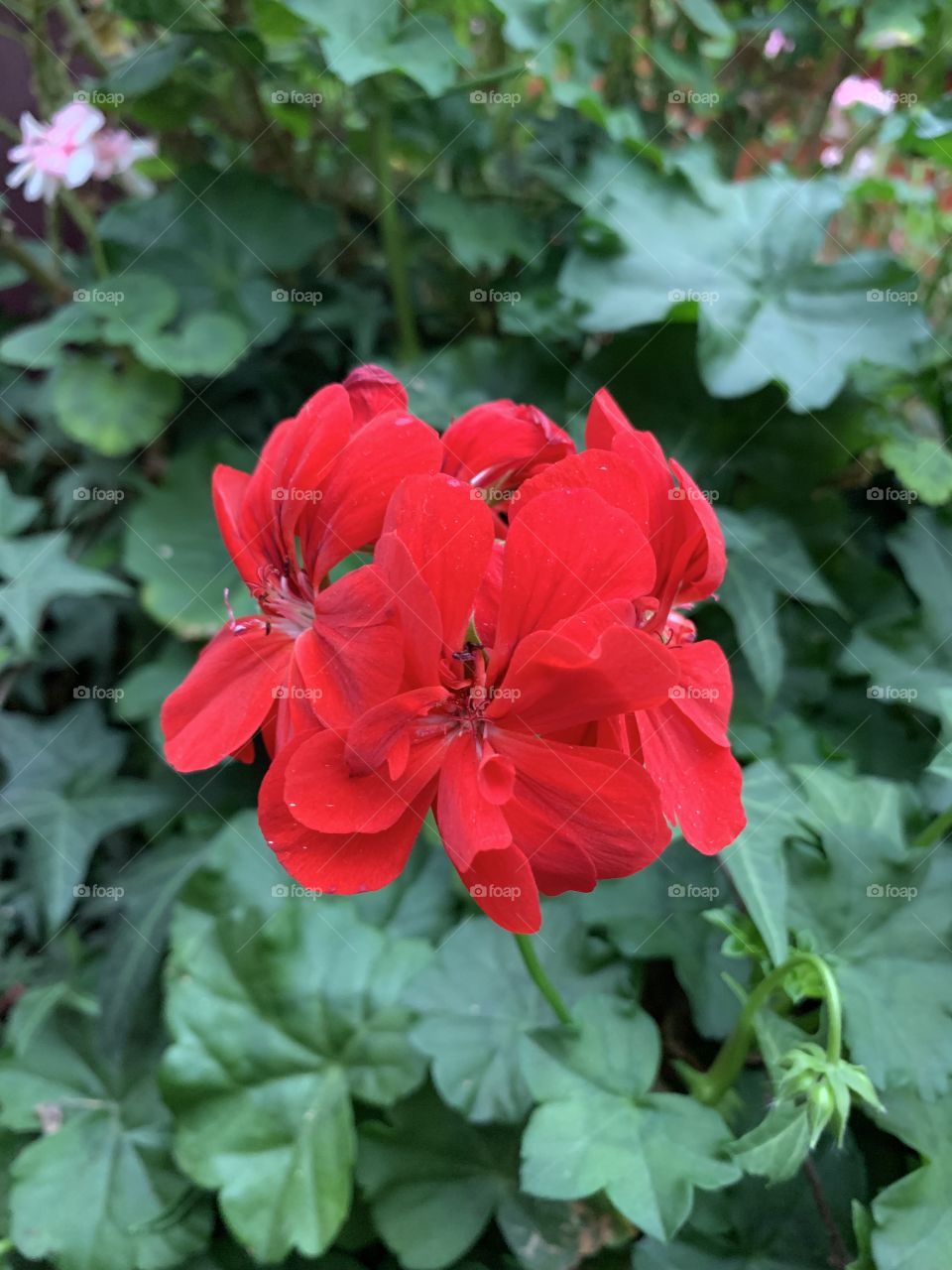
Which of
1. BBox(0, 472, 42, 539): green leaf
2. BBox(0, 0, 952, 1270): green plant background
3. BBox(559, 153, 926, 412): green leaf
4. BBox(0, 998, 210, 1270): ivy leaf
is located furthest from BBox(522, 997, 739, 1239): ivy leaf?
BBox(0, 472, 42, 539): green leaf

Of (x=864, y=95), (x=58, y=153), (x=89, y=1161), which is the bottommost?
(x=89, y=1161)

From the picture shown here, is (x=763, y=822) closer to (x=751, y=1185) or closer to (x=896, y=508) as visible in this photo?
(x=751, y=1185)

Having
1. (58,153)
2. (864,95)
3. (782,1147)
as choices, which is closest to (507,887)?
(782,1147)

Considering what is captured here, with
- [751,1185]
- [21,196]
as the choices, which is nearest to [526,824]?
[751,1185]

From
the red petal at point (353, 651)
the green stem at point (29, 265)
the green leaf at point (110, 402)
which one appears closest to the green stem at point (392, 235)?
the green leaf at point (110, 402)

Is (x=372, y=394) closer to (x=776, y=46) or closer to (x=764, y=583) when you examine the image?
(x=764, y=583)
